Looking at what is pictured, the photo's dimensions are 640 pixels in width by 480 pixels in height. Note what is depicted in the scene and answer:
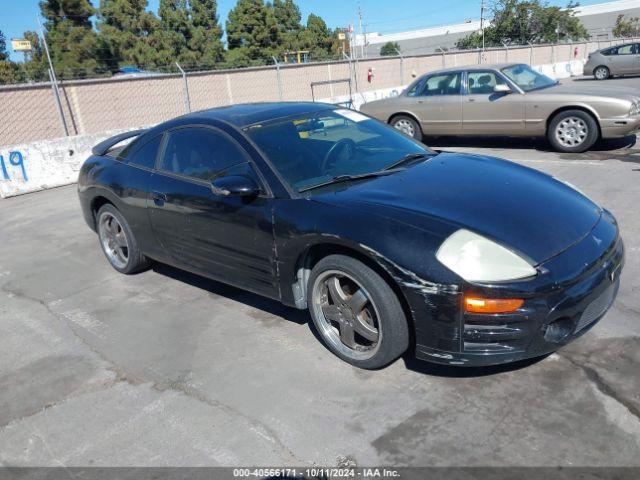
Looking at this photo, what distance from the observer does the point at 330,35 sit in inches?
2485

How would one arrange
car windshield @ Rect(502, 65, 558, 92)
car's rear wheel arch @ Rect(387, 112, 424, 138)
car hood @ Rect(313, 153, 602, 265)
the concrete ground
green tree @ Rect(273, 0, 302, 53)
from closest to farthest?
the concrete ground < car hood @ Rect(313, 153, 602, 265) < car windshield @ Rect(502, 65, 558, 92) < car's rear wheel arch @ Rect(387, 112, 424, 138) < green tree @ Rect(273, 0, 302, 53)

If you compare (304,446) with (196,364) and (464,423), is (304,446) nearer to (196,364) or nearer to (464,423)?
(464,423)

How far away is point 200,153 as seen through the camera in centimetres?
412

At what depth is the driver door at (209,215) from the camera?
11.8 feet

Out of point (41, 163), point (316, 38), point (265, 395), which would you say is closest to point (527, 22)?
point (316, 38)

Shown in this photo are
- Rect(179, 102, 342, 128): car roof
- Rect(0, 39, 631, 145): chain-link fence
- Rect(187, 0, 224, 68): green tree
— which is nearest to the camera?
Rect(179, 102, 342, 128): car roof

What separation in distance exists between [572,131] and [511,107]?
105cm

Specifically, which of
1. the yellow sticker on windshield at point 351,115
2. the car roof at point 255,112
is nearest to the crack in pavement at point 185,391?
the car roof at point 255,112

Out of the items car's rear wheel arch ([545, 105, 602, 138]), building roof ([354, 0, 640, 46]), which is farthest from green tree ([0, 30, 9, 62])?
building roof ([354, 0, 640, 46])

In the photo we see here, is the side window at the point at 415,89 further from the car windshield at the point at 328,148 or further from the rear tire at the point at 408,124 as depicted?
the car windshield at the point at 328,148

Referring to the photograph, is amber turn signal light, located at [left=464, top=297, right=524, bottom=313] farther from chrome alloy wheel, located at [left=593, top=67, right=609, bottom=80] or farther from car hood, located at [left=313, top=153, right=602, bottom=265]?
chrome alloy wheel, located at [left=593, top=67, right=609, bottom=80]

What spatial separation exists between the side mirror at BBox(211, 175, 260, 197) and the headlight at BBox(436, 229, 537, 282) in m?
1.31

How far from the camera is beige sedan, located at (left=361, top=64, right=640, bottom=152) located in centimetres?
830

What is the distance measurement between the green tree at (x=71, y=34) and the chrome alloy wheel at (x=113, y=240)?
31.3 meters
